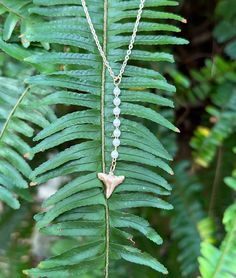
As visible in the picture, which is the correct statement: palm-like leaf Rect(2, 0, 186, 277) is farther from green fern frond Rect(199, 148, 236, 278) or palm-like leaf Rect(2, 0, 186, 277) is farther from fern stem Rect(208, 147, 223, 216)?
fern stem Rect(208, 147, 223, 216)

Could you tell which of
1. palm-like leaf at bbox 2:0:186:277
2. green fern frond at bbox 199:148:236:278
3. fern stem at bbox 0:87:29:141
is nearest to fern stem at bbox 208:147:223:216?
green fern frond at bbox 199:148:236:278

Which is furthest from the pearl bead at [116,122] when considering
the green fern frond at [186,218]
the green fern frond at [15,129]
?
the green fern frond at [186,218]

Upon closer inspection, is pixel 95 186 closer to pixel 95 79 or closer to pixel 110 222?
pixel 110 222

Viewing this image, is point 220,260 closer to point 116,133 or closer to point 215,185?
point 116,133

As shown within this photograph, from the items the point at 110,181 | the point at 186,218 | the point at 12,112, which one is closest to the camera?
the point at 110,181

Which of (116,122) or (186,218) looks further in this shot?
(186,218)

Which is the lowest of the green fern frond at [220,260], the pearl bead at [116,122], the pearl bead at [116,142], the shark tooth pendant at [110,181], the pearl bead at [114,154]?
the green fern frond at [220,260]

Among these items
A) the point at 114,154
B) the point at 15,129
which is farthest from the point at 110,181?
the point at 15,129

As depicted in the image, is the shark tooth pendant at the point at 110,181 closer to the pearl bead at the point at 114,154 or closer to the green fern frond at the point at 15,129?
the pearl bead at the point at 114,154

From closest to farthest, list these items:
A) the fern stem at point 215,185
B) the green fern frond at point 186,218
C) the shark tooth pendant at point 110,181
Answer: the shark tooth pendant at point 110,181 → the green fern frond at point 186,218 → the fern stem at point 215,185
